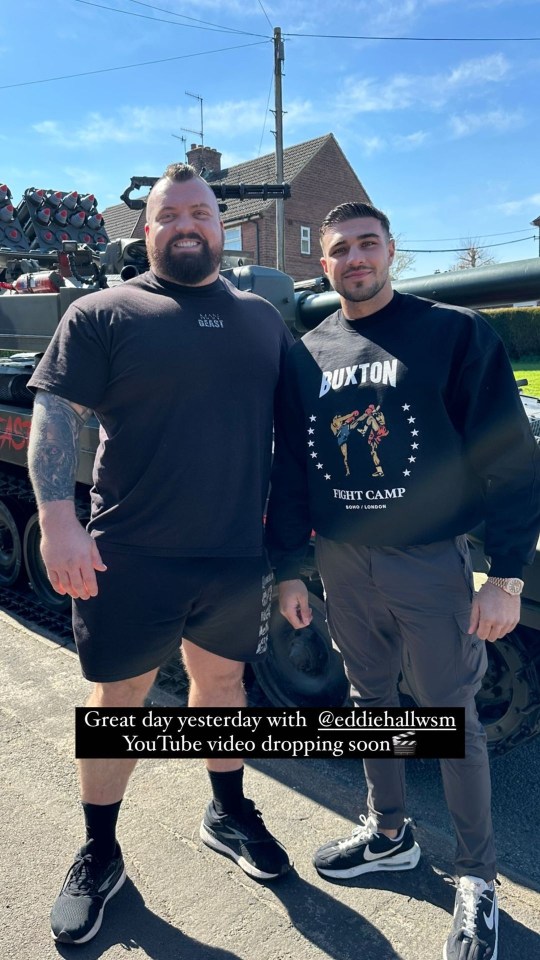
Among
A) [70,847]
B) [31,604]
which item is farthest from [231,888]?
[31,604]

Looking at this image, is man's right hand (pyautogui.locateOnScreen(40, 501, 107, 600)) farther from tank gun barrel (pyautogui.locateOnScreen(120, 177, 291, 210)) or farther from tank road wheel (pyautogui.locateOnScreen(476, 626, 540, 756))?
tank gun barrel (pyautogui.locateOnScreen(120, 177, 291, 210))

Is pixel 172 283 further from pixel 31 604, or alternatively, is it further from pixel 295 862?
pixel 31 604

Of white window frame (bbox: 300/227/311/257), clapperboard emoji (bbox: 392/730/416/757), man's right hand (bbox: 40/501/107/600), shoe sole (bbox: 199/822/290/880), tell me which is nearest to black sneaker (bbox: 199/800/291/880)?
shoe sole (bbox: 199/822/290/880)

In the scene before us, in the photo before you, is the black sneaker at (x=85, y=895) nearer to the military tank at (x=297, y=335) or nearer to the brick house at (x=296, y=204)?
the military tank at (x=297, y=335)

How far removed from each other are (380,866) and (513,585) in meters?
1.12

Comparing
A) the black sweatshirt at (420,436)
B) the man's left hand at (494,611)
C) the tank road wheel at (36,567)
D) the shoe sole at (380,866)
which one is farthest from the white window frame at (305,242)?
the man's left hand at (494,611)

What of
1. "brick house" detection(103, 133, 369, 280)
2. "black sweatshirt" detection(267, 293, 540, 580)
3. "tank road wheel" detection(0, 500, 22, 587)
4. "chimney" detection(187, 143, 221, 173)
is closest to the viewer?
"black sweatshirt" detection(267, 293, 540, 580)

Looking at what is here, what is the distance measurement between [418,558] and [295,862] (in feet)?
3.98

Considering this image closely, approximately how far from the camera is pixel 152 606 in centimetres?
227

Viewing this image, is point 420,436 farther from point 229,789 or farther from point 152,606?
point 229,789

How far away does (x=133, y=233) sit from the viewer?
22.6m

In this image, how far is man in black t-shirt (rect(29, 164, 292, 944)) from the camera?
215 centimetres

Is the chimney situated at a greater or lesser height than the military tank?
greater

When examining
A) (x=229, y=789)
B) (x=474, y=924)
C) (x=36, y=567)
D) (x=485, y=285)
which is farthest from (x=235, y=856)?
(x=36, y=567)
